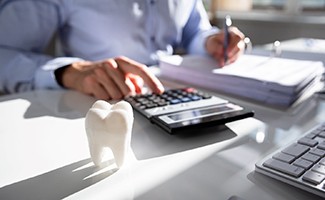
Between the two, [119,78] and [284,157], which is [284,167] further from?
[119,78]

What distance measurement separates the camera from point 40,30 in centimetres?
70

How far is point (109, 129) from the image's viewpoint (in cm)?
30

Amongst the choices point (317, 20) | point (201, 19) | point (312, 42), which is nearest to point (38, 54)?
point (201, 19)

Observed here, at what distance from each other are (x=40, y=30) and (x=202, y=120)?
46cm

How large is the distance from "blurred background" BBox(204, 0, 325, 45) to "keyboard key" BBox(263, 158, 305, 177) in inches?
74.4

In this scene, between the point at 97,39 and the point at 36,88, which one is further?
the point at 97,39

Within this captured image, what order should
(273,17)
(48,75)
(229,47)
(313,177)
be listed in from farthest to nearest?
(273,17)
(229,47)
(48,75)
(313,177)

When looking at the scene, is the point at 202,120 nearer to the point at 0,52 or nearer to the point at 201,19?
the point at 0,52

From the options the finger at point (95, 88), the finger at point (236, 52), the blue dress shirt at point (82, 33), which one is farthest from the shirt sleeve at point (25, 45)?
the finger at point (236, 52)

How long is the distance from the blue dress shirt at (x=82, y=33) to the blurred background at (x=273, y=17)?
126 cm

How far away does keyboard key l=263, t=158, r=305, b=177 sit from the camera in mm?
296

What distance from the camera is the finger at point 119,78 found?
534mm

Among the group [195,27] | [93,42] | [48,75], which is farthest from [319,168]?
[195,27]

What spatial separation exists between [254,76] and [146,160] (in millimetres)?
321
